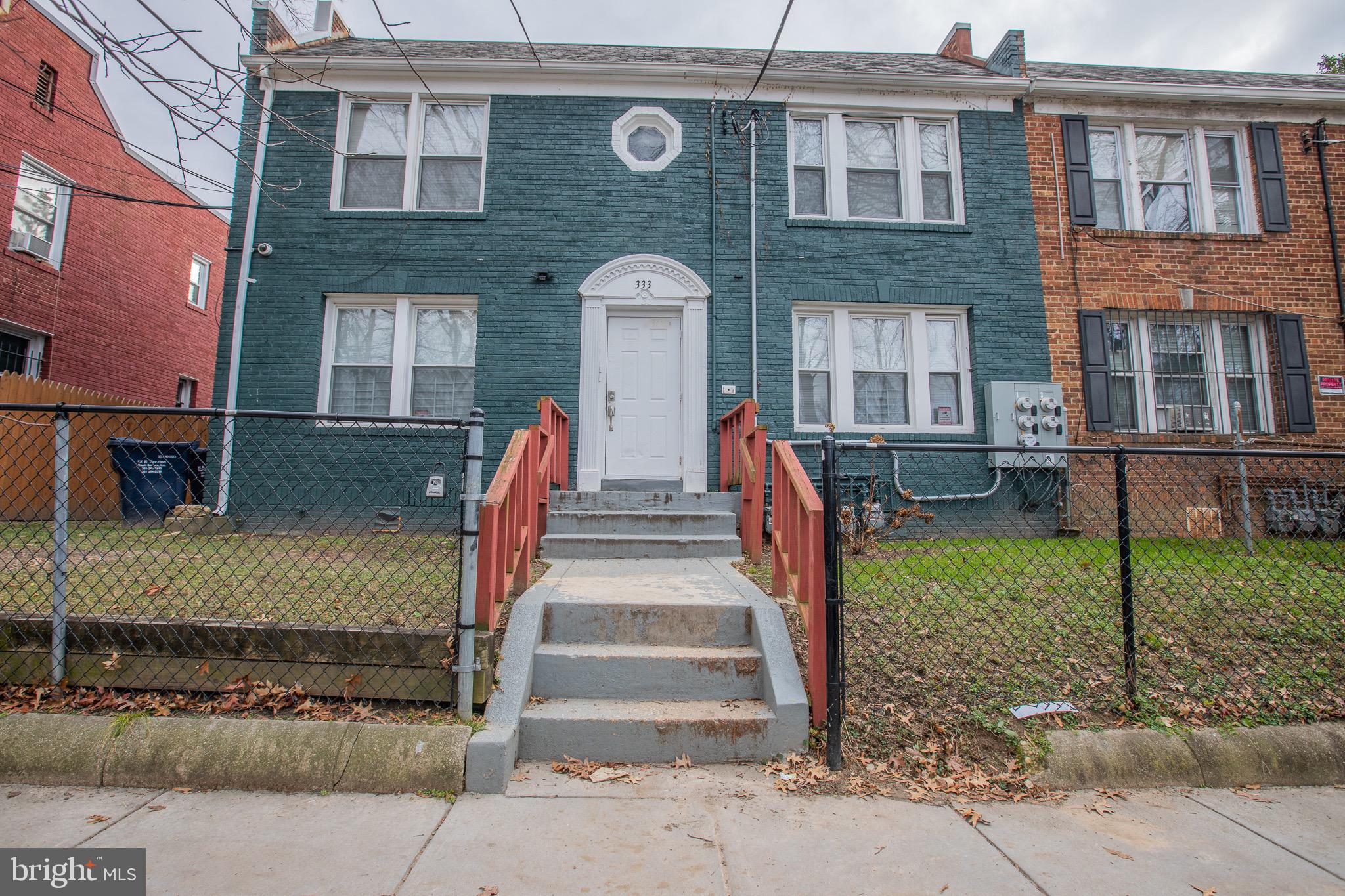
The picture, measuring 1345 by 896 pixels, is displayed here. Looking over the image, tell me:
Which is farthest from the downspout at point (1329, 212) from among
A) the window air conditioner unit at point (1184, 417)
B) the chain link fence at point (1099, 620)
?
the chain link fence at point (1099, 620)

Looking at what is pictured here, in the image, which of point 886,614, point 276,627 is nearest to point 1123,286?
point 886,614

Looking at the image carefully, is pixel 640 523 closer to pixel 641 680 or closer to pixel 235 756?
pixel 641 680

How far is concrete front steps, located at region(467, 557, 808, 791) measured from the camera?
301 centimetres

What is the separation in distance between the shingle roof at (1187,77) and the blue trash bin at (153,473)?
38.1 ft

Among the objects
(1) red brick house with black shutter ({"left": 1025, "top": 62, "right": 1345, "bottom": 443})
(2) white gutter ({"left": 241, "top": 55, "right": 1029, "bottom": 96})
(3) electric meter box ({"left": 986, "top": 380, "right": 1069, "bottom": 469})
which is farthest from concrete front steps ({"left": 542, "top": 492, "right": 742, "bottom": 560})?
(2) white gutter ({"left": 241, "top": 55, "right": 1029, "bottom": 96})

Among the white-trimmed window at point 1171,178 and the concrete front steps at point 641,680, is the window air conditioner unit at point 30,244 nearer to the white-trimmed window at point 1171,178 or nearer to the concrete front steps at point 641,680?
the concrete front steps at point 641,680

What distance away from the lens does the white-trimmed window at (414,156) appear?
328 inches

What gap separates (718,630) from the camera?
3.63 m

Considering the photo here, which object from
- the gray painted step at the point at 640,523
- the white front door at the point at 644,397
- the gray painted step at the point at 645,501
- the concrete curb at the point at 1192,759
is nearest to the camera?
the concrete curb at the point at 1192,759

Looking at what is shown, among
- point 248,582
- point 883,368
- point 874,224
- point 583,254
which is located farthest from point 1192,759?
point 583,254

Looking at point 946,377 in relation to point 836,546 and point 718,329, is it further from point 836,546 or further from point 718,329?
point 836,546

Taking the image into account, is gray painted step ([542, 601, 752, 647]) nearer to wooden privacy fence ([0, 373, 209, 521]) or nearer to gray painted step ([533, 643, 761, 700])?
gray painted step ([533, 643, 761, 700])

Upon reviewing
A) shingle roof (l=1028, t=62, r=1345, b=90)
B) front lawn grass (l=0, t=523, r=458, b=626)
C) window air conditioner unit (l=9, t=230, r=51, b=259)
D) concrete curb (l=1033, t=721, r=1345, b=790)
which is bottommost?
concrete curb (l=1033, t=721, r=1345, b=790)

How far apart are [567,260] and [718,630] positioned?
5731 mm
